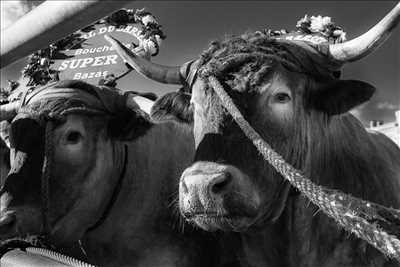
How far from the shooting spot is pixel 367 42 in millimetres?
2061

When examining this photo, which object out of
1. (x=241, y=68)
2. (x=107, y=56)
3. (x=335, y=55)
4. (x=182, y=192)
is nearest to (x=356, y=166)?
(x=335, y=55)

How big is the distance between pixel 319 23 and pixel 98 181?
167cm

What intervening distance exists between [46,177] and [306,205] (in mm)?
1430

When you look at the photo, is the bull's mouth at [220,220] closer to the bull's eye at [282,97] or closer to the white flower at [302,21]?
the bull's eye at [282,97]

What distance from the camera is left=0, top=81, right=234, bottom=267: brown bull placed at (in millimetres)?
2820

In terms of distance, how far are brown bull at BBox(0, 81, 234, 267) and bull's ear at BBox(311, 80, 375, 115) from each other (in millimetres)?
1053

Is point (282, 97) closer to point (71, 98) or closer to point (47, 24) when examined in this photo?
point (47, 24)

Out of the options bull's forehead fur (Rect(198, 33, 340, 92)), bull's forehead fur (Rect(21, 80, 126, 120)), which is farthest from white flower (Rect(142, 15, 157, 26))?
bull's forehead fur (Rect(198, 33, 340, 92))

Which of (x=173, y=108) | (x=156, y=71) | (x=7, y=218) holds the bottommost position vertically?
(x=7, y=218)

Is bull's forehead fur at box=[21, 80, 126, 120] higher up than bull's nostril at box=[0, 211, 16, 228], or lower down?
higher up

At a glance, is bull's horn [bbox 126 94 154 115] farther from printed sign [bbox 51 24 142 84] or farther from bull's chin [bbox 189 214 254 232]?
bull's chin [bbox 189 214 254 232]

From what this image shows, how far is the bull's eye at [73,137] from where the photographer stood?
2.98 meters

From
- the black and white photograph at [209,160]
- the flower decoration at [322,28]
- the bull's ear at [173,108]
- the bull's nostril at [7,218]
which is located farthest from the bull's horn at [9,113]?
the flower decoration at [322,28]

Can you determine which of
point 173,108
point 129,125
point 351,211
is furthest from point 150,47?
point 351,211
